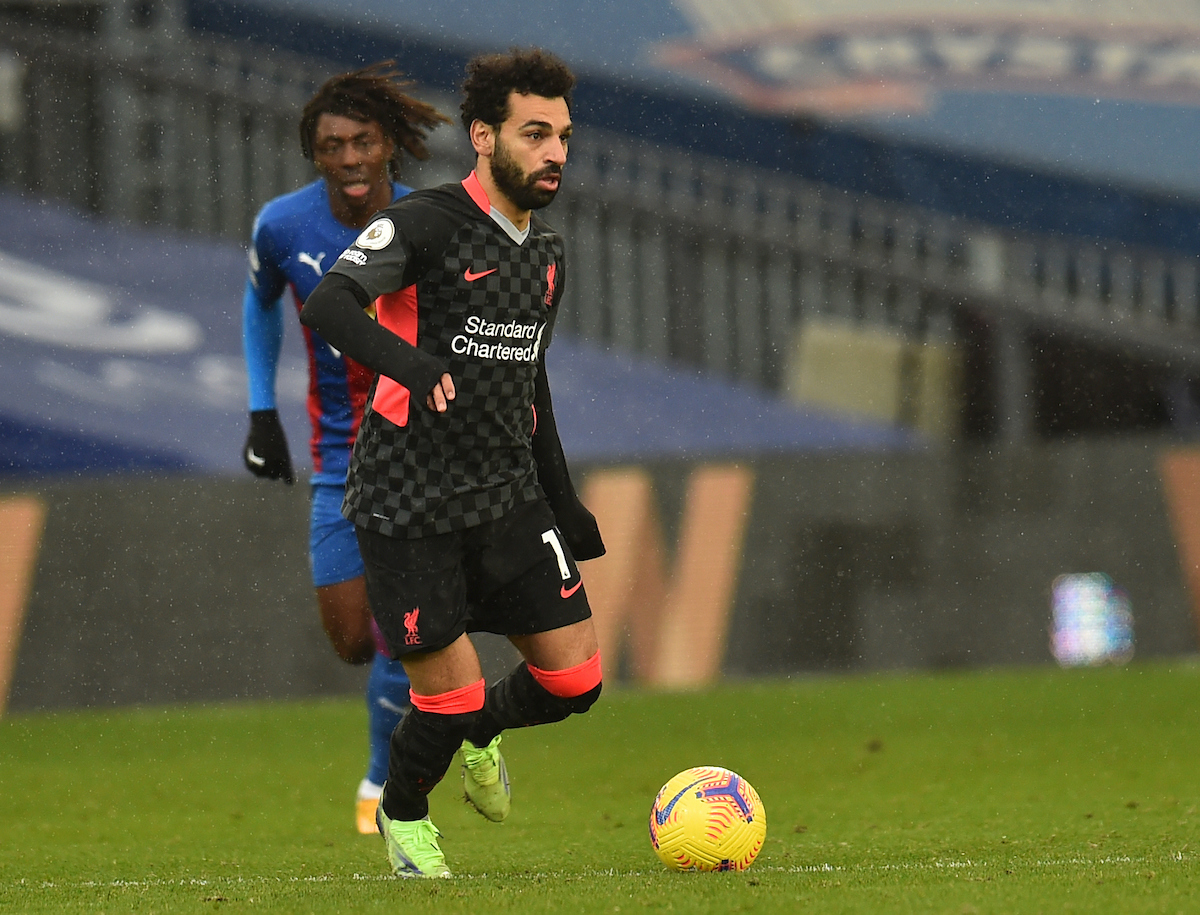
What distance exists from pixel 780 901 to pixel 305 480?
6.42 meters

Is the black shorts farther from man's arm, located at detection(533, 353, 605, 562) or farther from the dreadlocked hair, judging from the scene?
the dreadlocked hair

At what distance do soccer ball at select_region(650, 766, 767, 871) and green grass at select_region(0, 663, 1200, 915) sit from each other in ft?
0.23

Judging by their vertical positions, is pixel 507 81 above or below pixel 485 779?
above

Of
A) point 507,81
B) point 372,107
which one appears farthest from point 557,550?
point 372,107

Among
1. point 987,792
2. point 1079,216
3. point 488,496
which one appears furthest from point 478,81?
point 1079,216

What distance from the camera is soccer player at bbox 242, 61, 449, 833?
5.81 metres

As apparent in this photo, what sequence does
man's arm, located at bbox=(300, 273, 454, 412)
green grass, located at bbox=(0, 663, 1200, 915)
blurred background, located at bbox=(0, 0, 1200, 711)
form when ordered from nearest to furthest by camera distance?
man's arm, located at bbox=(300, 273, 454, 412) < green grass, located at bbox=(0, 663, 1200, 915) < blurred background, located at bbox=(0, 0, 1200, 711)

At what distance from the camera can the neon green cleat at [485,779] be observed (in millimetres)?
5113

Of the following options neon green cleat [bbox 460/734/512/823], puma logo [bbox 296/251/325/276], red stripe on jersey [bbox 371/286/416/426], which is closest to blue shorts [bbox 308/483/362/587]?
puma logo [bbox 296/251/325/276]

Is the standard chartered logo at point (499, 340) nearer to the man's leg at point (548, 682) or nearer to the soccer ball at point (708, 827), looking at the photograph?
the man's leg at point (548, 682)

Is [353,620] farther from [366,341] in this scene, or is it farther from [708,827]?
[366,341]

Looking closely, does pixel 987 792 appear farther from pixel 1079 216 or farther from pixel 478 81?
pixel 1079 216

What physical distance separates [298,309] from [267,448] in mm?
451

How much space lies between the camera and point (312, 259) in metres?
5.81
